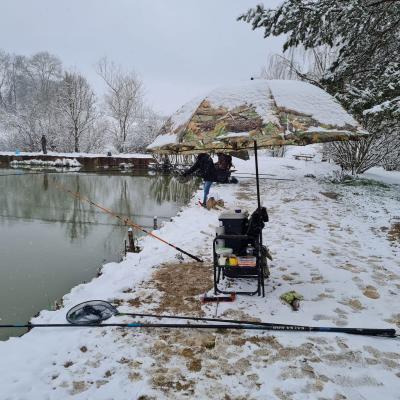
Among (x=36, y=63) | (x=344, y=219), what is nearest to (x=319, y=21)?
(x=344, y=219)

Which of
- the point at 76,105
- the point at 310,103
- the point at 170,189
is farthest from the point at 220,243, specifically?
the point at 76,105

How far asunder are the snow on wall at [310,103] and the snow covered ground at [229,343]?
231cm

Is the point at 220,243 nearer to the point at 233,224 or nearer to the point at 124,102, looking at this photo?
the point at 233,224

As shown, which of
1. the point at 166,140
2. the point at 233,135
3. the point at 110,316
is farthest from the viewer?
the point at 110,316

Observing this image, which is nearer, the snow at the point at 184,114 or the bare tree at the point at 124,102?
the snow at the point at 184,114

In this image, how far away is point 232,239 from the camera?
4301 millimetres

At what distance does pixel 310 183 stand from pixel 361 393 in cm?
1305

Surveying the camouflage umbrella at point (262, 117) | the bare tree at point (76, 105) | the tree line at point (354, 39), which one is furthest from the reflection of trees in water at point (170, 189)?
the bare tree at point (76, 105)

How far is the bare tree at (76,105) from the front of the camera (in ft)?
107

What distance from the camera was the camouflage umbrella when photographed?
312cm

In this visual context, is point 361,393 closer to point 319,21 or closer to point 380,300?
point 380,300

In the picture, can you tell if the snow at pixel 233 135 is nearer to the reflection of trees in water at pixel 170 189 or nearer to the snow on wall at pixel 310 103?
the snow on wall at pixel 310 103

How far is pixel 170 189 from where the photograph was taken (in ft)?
59.8

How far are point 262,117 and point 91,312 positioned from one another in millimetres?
3101
